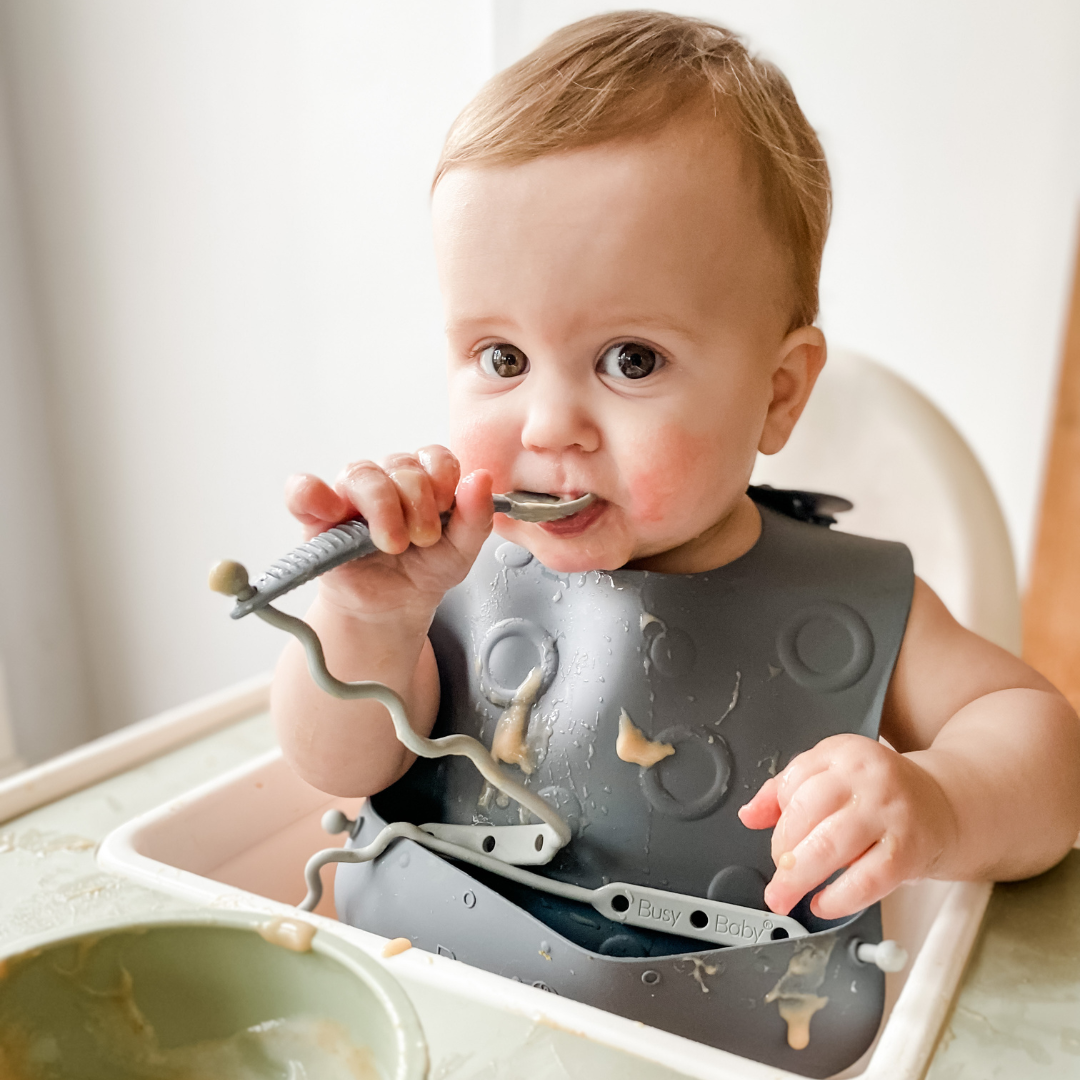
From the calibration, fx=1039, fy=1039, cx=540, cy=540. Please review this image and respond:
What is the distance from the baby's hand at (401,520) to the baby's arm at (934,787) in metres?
0.18

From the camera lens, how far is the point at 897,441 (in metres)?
0.91

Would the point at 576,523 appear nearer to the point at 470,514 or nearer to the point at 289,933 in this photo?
the point at 470,514

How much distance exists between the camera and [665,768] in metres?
0.61

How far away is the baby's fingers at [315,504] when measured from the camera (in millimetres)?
472

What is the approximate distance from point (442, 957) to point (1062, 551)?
5.31ft

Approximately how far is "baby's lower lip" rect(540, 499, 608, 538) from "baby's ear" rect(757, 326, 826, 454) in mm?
122

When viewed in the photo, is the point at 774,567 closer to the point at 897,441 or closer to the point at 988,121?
the point at 897,441

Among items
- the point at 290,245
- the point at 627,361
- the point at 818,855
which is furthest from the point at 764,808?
the point at 290,245

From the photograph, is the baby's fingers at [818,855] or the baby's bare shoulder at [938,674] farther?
the baby's bare shoulder at [938,674]

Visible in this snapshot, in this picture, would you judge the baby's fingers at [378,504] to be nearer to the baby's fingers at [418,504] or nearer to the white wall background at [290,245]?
the baby's fingers at [418,504]

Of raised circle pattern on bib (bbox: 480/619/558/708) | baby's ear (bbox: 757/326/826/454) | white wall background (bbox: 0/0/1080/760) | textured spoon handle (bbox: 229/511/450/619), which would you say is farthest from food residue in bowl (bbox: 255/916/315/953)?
white wall background (bbox: 0/0/1080/760)

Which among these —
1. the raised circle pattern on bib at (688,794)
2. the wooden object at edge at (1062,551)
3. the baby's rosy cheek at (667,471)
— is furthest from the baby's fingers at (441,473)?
the wooden object at edge at (1062,551)

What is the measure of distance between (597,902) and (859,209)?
5.16 ft

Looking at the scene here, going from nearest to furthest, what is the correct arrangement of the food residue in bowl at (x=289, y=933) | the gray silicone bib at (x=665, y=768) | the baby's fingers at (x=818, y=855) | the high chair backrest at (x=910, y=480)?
the food residue in bowl at (x=289, y=933), the baby's fingers at (x=818, y=855), the gray silicone bib at (x=665, y=768), the high chair backrest at (x=910, y=480)
